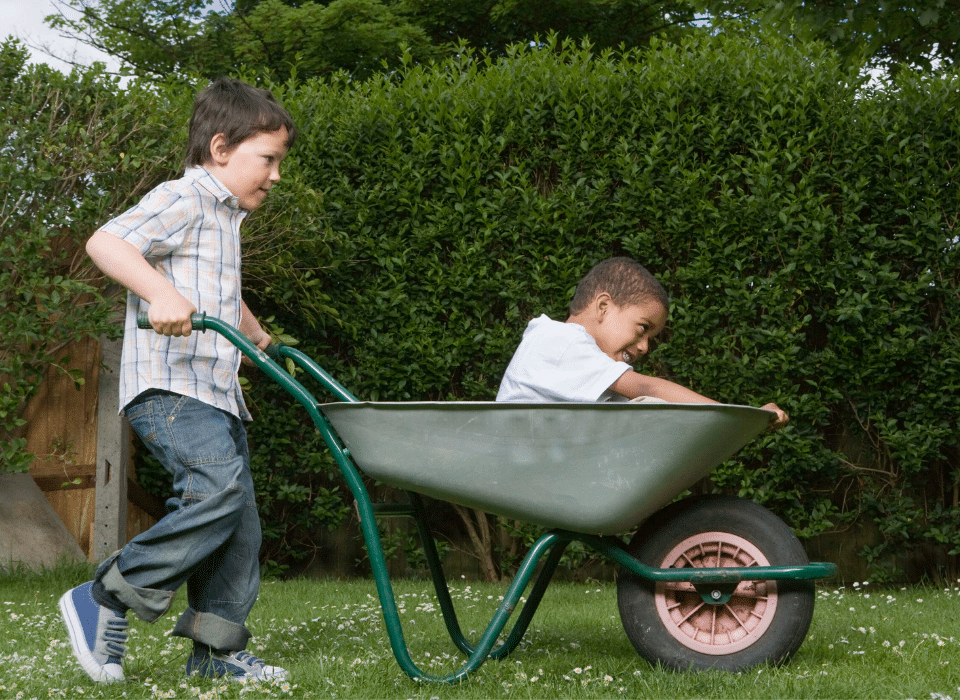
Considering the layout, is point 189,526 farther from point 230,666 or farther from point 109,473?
point 109,473

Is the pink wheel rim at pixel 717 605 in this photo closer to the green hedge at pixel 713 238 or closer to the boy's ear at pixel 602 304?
the boy's ear at pixel 602 304

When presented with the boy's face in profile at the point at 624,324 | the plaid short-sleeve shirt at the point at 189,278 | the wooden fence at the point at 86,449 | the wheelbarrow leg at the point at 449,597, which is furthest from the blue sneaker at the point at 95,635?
the wooden fence at the point at 86,449

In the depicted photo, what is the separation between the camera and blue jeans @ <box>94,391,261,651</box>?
2250 mm

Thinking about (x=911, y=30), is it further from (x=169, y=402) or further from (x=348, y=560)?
(x=169, y=402)

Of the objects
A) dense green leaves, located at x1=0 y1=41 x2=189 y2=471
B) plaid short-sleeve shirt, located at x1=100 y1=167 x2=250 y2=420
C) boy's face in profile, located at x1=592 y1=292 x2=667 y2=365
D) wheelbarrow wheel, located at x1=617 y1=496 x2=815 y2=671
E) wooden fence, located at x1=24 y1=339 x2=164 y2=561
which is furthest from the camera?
wooden fence, located at x1=24 y1=339 x2=164 y2=561

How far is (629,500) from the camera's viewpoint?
215 centimetres

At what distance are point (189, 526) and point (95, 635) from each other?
0.38m

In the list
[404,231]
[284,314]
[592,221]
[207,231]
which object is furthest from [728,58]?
[207,231]

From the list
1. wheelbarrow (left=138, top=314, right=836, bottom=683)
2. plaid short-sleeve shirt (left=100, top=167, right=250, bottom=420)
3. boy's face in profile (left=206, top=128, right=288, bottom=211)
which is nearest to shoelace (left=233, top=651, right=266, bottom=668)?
wheelbarrow (left=138, top=314, right=836, bottom=683)

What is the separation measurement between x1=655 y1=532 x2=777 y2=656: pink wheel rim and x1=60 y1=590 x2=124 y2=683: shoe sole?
1319 millimetres

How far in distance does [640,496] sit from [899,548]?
3.07m

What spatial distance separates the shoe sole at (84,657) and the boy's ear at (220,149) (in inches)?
46.2

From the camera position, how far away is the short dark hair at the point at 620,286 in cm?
277

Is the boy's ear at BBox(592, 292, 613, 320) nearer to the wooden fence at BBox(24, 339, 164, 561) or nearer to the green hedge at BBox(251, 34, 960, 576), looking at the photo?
the green hedge at BBox(251, 34, 960, 576)
